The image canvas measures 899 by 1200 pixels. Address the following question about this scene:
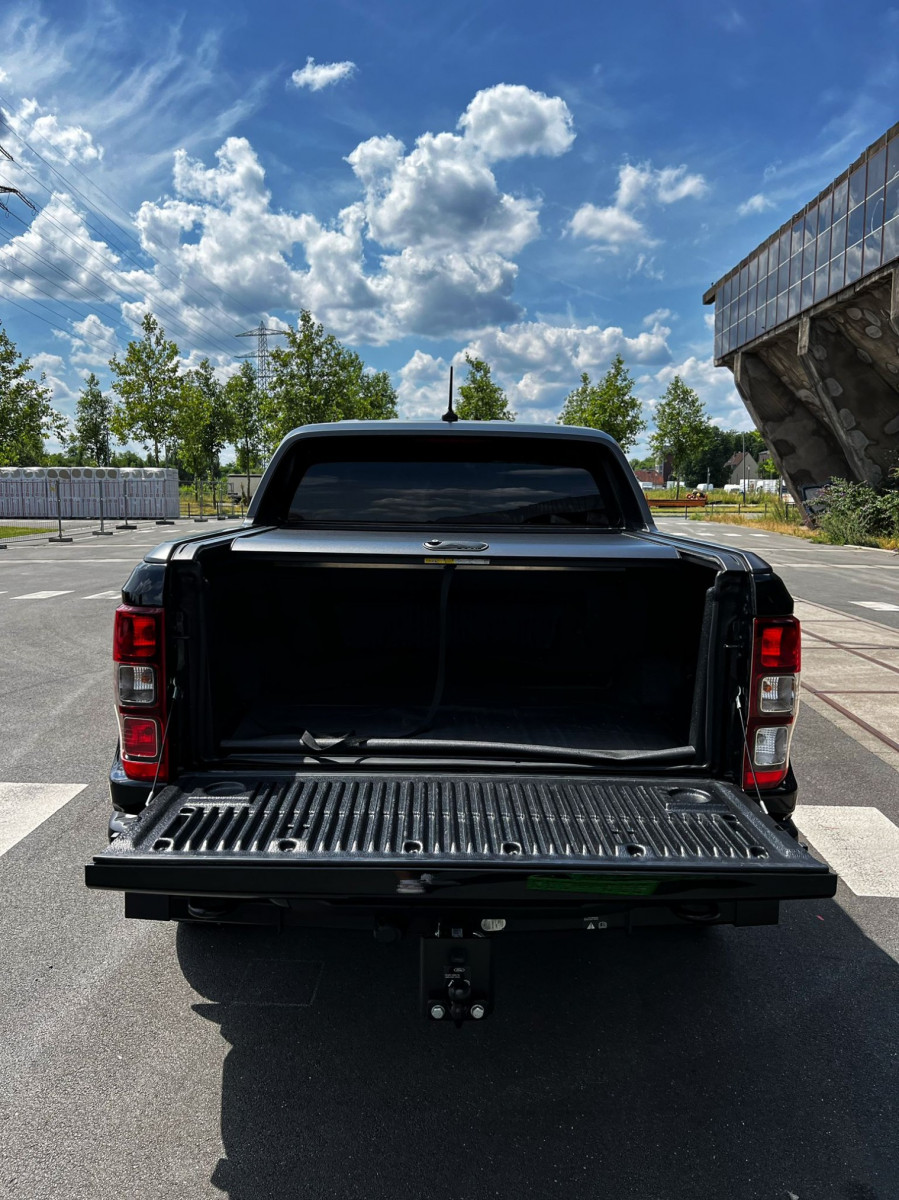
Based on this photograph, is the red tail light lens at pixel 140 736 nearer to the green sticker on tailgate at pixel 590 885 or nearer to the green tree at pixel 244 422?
the green sticker on tailgate at pixel 590 885

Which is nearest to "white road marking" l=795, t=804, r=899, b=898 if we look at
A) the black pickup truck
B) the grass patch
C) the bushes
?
the black pickup truck

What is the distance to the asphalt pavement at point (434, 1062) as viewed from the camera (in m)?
2.14

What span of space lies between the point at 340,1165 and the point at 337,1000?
77cm

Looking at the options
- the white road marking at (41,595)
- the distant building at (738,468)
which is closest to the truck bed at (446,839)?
the white road marking at (41,595)

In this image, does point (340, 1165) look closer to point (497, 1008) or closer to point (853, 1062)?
point (497, 1008)

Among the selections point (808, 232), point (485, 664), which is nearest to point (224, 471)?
point (808, 232)

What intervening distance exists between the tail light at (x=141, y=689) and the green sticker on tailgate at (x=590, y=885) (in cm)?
123

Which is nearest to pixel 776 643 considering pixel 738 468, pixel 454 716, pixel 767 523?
pixel 454 716

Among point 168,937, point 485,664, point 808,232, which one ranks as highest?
point 808,232

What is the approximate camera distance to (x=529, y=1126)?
91.0 inches

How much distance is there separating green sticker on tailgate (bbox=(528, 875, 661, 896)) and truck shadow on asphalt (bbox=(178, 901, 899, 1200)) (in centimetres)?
75

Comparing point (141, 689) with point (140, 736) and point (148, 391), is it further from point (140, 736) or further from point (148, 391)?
point (148, 391)

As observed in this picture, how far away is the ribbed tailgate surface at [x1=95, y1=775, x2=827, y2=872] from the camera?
211cm

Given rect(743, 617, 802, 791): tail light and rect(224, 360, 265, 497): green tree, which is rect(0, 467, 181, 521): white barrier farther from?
rect(743, 617, 802, 791): tail light
